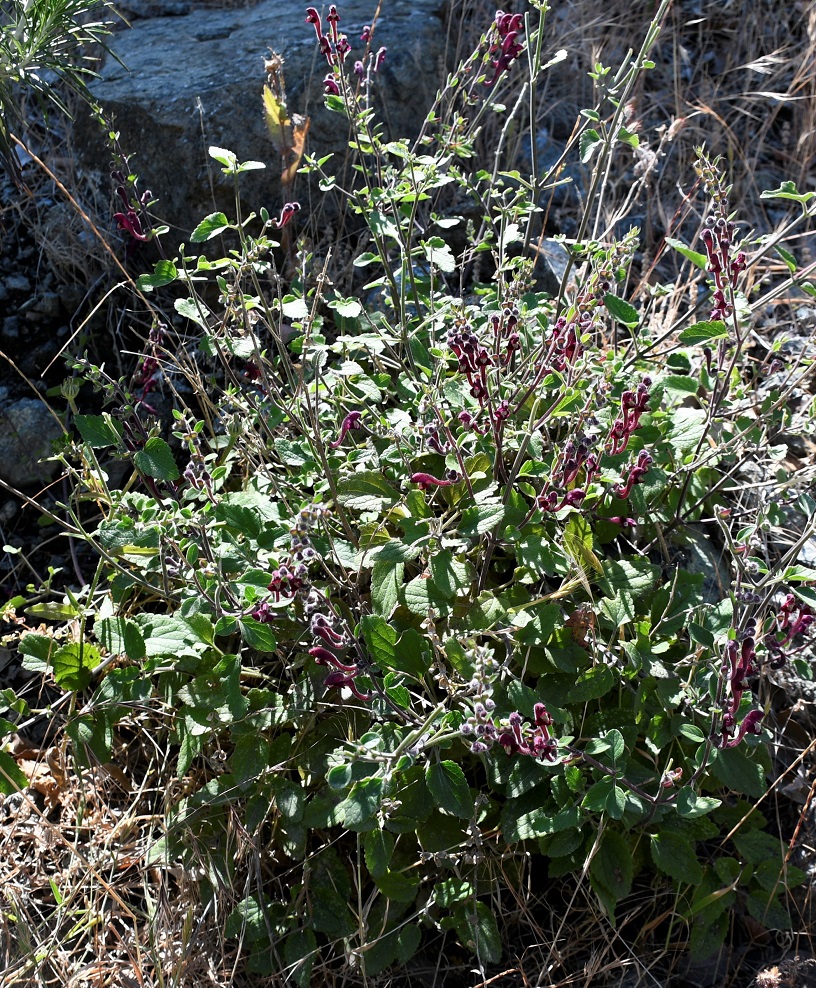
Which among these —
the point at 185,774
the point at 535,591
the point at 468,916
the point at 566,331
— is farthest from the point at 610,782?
the point at 185,774

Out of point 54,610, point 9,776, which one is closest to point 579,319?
point 54,610

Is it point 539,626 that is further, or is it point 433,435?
point 539,626

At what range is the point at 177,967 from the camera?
A: 1959mm

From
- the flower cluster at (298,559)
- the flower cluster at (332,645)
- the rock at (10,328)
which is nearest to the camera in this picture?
the flower cluster at (298,559)

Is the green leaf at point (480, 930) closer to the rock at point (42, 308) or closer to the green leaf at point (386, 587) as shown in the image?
the green leaf at point (386, 587)

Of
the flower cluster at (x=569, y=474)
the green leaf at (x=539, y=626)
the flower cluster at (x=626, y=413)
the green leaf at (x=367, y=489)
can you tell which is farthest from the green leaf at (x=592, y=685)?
the green leaf at (x=367, y=489)

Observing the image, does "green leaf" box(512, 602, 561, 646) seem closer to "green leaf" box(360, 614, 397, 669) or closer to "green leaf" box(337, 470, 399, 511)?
"green leaf" box(360, 614, 397, 669)

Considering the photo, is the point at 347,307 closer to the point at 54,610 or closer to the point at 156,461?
the point at 156,461

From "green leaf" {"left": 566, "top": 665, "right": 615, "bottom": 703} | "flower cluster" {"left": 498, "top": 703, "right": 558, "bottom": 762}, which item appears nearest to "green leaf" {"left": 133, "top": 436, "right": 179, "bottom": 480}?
"flower cluster" {"left": 498, "top": 703, "right": 558, "bottom": 762}

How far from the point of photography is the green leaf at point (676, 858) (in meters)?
1.92

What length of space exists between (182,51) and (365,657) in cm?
297

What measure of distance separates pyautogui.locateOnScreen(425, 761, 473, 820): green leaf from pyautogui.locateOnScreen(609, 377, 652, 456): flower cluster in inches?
28.6

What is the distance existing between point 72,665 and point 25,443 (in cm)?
120

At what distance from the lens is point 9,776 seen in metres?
1.90
